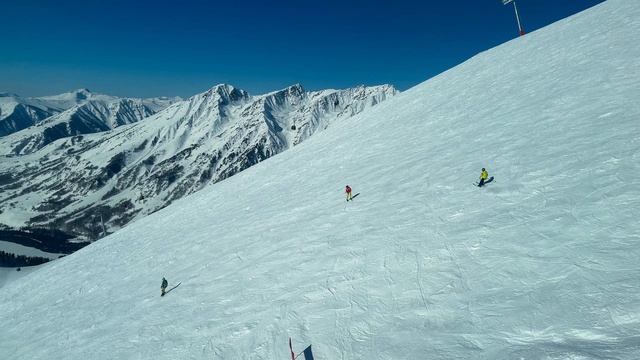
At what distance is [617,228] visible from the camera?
10.8 m

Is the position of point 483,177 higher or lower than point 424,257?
higher

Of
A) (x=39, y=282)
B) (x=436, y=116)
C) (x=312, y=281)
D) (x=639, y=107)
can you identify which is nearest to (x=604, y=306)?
(x=312, y=281)

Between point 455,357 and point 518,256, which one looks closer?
point 455,357

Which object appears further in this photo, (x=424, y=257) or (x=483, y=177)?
(x=483, y=177)

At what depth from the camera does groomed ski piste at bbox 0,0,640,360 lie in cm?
938

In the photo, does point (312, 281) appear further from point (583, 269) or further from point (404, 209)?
point (583, 269)

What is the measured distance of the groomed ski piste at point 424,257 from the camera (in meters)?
9.38

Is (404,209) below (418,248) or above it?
above

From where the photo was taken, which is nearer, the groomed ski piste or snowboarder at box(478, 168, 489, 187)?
the groomed ski piste

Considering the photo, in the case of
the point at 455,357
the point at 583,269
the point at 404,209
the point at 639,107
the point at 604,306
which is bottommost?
the point at 455,357

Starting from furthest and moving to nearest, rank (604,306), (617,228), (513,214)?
(513,214) → (617,228) → (604,306)

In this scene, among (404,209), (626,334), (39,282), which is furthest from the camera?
(39,282)

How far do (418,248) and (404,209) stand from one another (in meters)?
4.05

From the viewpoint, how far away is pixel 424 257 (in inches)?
512
